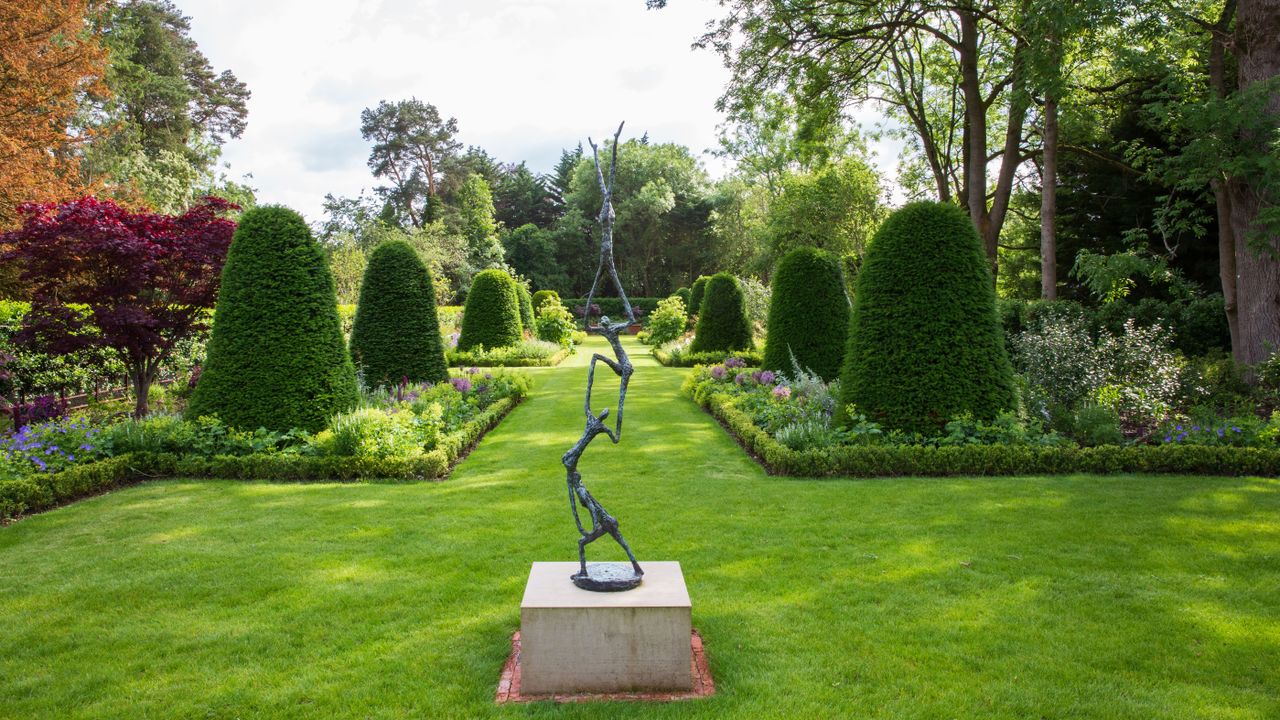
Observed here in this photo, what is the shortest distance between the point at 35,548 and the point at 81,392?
283 inches

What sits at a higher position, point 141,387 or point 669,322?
point 669,322

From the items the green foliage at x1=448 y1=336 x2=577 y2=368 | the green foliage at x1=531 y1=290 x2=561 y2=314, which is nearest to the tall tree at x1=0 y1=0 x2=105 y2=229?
the green foliage at x1=448 y1=336 x2=577 y2=368

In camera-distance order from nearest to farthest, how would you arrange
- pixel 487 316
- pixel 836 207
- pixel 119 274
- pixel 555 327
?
pixel 119 274 → pixel 487 316 → pixel 555 327 → pixel 836 207

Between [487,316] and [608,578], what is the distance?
56.8ft

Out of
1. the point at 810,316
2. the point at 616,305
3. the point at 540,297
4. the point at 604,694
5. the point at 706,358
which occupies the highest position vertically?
the point at 540,297

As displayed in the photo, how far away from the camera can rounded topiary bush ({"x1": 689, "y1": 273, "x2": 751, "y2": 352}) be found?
58.4ft

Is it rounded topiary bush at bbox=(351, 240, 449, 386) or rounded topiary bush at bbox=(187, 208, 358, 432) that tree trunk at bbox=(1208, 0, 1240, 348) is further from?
rounded topiary bush at bbox=(187, 208, 358, 432)

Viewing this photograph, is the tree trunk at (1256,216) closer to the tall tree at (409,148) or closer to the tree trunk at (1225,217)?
the tree trunk at (1225,217)

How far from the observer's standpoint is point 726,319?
58.6ft

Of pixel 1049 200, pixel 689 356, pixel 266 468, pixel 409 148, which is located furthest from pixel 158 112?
pixel 1049 200

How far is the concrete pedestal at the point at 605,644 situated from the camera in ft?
10.7

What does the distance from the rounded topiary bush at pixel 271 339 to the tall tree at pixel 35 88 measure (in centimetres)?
1066

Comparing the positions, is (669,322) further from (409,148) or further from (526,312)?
(409,148)

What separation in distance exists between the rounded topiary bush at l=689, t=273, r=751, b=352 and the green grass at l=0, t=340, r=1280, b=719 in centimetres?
1084
